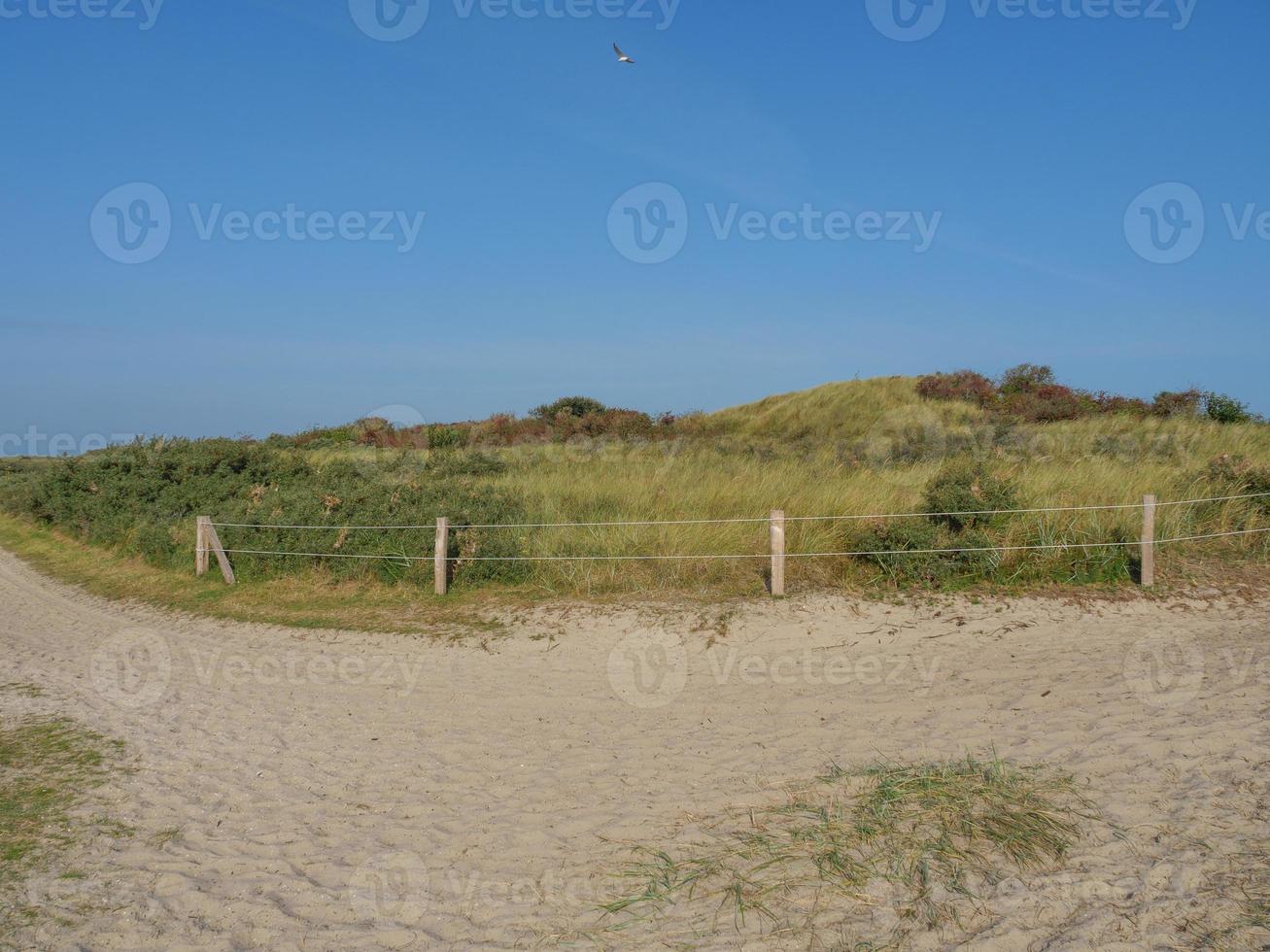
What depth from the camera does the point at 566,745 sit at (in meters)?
7.34

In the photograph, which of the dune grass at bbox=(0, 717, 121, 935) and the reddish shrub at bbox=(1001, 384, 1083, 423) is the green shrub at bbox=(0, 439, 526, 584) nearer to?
the dune grass at bbox=(0, 717, 121, 935)

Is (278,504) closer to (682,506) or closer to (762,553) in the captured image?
(682,506)

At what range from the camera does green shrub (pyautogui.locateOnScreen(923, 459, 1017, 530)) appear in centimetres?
1153

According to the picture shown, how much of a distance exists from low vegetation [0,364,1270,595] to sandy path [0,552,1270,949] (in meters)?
1.13

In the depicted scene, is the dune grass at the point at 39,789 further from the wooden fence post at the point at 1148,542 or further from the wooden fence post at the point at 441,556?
the wooden fence post at the point at 1148,542

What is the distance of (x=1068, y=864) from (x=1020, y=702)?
3.32m

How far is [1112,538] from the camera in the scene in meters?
11.6

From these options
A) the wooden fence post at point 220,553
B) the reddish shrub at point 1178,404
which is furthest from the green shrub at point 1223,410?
the wooden fence post at point 220,553

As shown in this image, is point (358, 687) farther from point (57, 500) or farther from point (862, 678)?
point (57, 500)

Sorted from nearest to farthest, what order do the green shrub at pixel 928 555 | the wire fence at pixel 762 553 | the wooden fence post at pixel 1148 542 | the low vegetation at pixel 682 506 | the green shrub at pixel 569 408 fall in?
the wooden fence post at pixel 1148 542, the green shrub at pixel 928 555, the wire fence at pixel 762 553, the low vegetation at pixel 682 506, the green shrub at pixel 569 408

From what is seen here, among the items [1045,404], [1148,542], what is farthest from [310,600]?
[1045,404]

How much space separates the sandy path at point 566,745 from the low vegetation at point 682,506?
3.70ft

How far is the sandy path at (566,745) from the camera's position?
455 cm

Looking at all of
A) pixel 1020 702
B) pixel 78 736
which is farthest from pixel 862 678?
pixel 78 736
